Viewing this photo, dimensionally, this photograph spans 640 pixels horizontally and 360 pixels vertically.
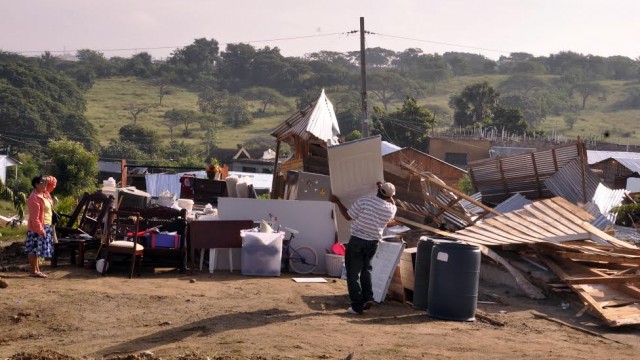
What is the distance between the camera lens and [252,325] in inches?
372

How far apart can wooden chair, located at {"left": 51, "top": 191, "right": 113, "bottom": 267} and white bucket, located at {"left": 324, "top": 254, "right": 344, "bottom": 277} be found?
12.3 feet

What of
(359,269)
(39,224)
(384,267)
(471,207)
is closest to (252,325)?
(359,269)

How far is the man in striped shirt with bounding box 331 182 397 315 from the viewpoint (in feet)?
34.1

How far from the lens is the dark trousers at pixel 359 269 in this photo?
10.4 m

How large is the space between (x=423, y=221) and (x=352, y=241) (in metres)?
7.58

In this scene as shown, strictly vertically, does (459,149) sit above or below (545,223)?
below

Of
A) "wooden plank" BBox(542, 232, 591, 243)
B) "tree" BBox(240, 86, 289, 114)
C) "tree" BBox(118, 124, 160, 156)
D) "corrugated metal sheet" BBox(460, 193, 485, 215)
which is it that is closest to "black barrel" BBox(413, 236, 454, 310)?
"wooden plank" BBox(542, 232, 591, 243)

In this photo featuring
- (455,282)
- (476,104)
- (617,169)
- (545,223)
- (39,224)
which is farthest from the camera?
(476,104)

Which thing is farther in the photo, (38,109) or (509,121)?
(38,109)

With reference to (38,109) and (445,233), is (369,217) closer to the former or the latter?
(445,233)

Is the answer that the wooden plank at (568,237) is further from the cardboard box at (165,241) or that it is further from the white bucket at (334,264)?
the cardboard box at (165,241)

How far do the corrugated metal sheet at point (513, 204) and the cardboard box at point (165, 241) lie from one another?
8171mm

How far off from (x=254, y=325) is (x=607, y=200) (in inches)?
598

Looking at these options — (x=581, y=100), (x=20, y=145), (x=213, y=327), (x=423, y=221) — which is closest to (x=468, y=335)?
(x=213, y=327)
